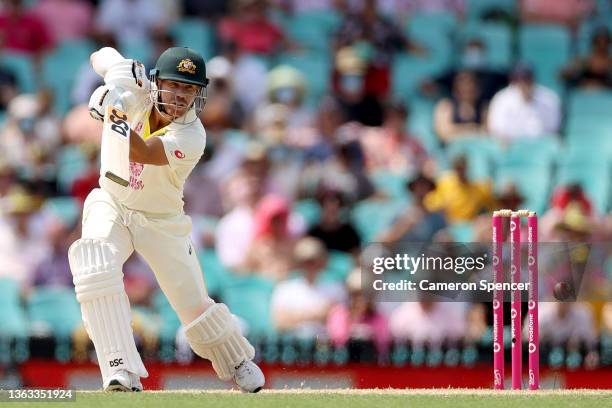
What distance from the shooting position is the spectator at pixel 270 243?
9352 mm

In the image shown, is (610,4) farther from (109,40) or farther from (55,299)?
(55,299)

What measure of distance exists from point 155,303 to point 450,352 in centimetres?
193

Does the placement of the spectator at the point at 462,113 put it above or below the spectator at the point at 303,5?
below

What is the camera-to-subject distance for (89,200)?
21.1 feet

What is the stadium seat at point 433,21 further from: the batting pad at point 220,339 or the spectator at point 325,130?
the batting pad at point 220,339

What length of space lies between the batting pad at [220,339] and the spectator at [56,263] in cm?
297

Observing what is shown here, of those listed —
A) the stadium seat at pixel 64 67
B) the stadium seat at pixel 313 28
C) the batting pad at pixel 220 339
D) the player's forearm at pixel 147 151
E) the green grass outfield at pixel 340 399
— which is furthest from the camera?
the stadium seat at pixel 313 28

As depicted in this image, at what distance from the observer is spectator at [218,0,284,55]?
1103 centimetres

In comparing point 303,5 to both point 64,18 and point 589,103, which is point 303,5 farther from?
point 589,103

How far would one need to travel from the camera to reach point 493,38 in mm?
11148

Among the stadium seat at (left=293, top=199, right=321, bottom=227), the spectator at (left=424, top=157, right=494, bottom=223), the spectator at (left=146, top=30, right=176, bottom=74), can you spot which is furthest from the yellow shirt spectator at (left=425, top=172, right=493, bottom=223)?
the spectator at (left=146, top=30, right=176, bottom=74)

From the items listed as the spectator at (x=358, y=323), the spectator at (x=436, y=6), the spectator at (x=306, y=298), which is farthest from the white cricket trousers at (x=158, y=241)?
the spectator at (x=436, y=6)

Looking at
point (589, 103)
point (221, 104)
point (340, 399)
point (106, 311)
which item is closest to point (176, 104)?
point (106, 311)

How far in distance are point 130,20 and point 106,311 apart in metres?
5.44
